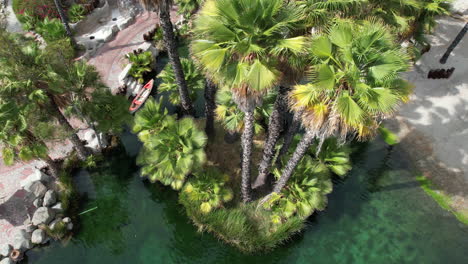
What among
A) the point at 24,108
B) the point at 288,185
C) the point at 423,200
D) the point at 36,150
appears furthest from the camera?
the point at 423,200

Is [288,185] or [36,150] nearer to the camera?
[36,150]

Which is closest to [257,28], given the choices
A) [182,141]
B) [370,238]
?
[182,141]

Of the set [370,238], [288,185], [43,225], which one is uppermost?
[288,185]

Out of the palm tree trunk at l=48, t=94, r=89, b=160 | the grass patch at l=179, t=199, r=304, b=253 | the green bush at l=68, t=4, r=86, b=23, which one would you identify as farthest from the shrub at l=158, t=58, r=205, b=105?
the green bush at l=68, t=4, r=86, b=23

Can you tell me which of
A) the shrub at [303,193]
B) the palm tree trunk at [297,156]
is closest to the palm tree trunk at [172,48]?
the shrub at [303,193]

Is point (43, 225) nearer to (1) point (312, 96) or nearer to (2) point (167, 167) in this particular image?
(2) point (167, 167)

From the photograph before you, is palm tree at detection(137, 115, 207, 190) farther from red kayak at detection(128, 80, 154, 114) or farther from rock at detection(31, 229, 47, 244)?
red kayak at detection(128, 80, 154, 114)

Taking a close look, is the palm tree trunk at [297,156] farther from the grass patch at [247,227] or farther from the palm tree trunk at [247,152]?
the grass patch at [247,227]
